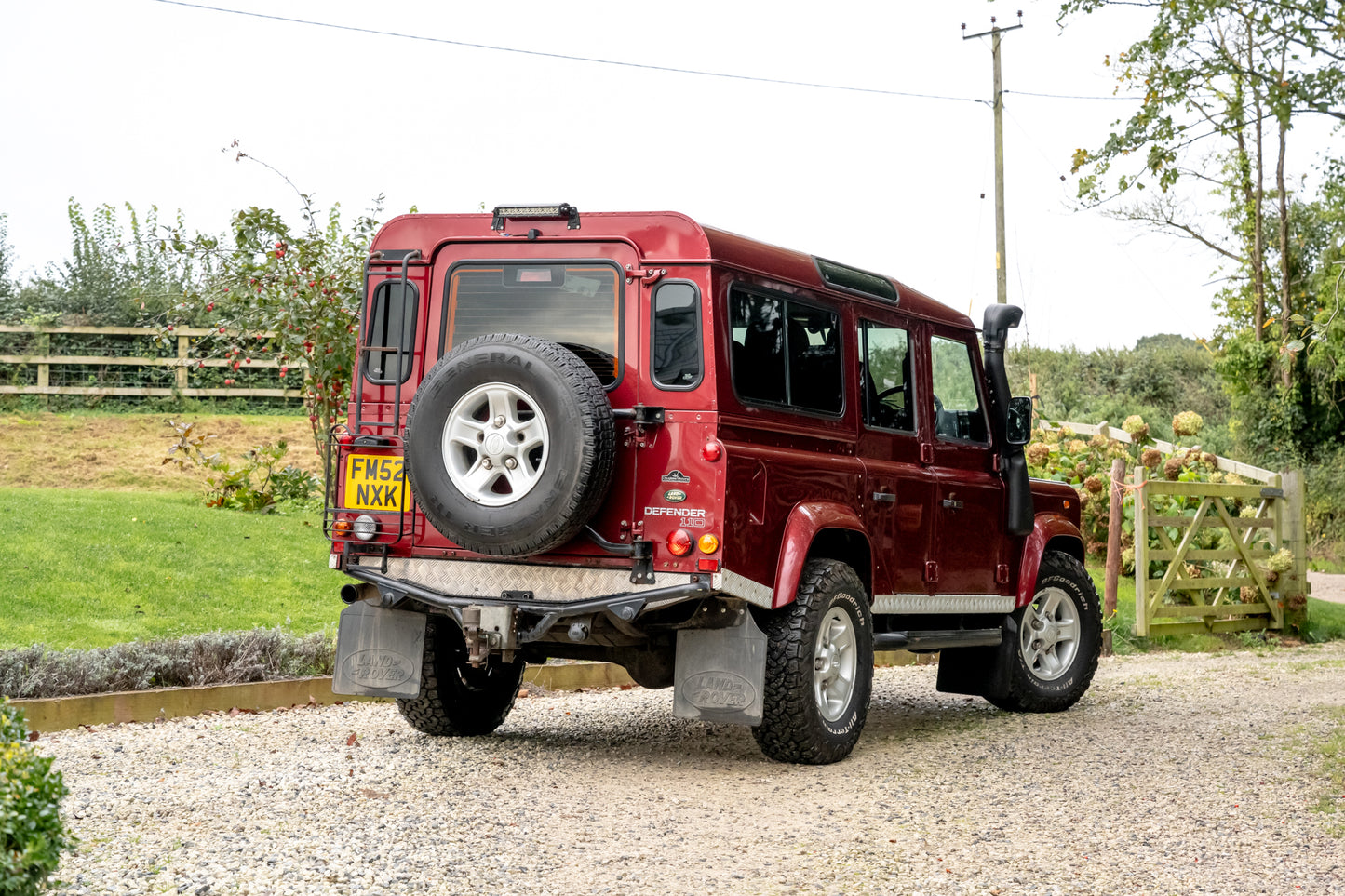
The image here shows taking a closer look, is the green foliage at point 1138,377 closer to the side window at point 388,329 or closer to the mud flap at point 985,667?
the mud flap at point 985,667

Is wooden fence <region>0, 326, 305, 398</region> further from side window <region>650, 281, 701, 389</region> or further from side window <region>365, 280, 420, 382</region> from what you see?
side window <region>650, 281, 701, 389</region>

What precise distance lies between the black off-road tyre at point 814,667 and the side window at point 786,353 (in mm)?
838

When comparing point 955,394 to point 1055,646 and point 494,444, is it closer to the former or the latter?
point 1055,646

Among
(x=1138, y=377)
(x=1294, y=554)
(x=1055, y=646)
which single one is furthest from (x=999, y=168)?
(x=1055, y=646)

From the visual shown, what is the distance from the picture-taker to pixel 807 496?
6.73 m

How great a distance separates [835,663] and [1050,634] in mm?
2748

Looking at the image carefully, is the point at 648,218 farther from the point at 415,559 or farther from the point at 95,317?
the point at 95,317

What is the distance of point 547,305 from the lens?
6562 millimetres

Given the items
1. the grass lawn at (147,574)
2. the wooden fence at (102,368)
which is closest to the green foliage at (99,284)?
the wooden fence at (102,368)

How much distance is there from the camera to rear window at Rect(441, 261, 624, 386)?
6418 millimetres

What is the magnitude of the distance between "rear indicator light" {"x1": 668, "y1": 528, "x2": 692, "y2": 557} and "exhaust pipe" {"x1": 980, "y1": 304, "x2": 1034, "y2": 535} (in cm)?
322

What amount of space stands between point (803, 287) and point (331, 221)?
339 inches

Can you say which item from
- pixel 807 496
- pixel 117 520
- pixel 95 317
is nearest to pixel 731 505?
pixel 807 496

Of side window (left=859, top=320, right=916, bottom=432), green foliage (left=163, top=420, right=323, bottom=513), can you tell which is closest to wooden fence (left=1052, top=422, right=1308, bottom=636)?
side window (left=859, top=320, right=916, bottom=432)
